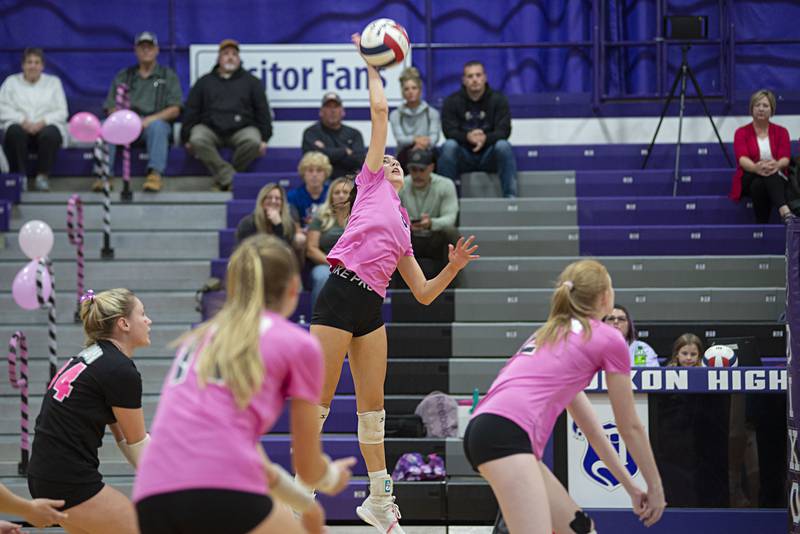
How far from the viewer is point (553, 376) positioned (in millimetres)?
4098

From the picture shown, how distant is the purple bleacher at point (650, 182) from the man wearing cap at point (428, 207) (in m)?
1.69

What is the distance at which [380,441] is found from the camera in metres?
5.81

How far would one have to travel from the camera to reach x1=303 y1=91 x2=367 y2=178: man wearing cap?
10531 mm

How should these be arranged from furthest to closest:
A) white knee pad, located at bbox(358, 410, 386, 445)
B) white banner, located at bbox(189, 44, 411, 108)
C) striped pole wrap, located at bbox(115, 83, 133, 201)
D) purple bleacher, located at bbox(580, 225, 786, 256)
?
white banner, located at bbox(189, 44, 411, 108) → striped pole wrap, located at bbox(115, 83, 133, 201) → purple bleacher, located at bbox(580, 225, 786, 256) → white knee pad, located at bbox(358, 410, 386, 445)

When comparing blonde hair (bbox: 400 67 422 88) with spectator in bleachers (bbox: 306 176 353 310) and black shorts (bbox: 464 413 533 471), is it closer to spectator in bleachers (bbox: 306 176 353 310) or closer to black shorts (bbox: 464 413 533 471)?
spectator in bleachers (bbox: 306 176 353 310)

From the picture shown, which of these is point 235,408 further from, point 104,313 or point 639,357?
point 639,357

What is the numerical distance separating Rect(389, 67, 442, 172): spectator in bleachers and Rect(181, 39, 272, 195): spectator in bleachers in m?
1.36

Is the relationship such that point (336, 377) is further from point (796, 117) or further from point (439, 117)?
point (796, 117)

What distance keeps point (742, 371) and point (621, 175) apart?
4.18 meters

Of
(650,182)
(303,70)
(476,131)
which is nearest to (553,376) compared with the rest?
(476,131)

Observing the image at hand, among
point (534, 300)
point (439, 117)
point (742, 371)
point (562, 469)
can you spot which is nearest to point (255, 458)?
point (562, 469)

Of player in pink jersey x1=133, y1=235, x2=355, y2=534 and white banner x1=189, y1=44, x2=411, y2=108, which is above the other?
white banner x1=189, y1=44, x2=411, y2=108

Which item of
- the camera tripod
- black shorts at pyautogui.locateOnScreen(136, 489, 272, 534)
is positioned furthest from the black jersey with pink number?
the camera tripod

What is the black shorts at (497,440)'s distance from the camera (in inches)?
159
